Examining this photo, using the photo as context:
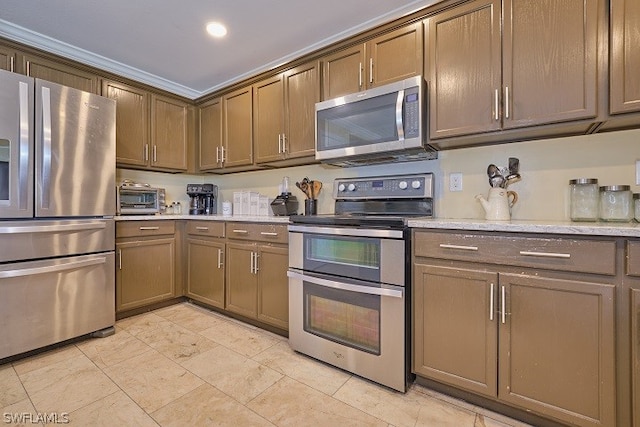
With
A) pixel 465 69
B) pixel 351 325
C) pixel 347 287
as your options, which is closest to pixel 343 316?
pixel 351 325

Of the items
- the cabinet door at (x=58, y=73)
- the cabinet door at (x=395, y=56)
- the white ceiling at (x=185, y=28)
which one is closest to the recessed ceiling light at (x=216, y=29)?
the white ceiling at (x=185, y=28)

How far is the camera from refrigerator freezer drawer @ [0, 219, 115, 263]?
188 cm

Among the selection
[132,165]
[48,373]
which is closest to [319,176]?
[132,165]

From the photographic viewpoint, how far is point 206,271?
284 centimetres

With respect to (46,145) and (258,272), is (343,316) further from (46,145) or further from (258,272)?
(46,145)

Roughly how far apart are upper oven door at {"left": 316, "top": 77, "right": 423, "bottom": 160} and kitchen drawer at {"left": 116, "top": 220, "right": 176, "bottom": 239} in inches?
66.7

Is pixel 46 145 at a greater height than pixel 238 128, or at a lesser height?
lesser

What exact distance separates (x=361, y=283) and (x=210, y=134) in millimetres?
2438

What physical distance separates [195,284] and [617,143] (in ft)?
10.9

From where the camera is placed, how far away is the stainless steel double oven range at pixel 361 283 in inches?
64.2

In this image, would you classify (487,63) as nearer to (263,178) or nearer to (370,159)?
(370,159)

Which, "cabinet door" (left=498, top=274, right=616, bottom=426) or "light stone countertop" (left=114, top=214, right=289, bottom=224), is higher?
"light stone countertop" (left=114, top=214, right=289, bottom=224)

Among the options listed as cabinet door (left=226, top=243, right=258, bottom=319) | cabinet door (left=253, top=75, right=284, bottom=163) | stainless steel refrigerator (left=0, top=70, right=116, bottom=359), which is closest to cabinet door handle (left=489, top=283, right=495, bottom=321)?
cabinet door (left=226, top=243, right=258, bottom=319)

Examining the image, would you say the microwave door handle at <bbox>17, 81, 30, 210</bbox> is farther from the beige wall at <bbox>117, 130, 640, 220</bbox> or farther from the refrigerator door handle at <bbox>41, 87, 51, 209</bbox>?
the beige wall at <bbox>117, 130, 640, 220</bbox>
